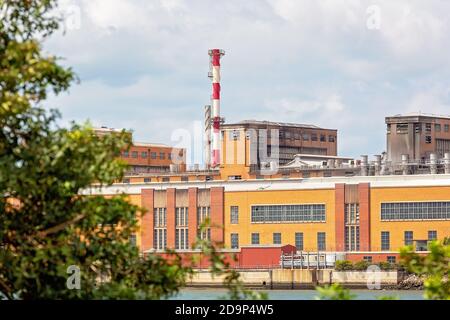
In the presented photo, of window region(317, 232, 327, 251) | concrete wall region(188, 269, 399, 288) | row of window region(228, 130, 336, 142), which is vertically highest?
row of window region(228, 130, 336, 142)

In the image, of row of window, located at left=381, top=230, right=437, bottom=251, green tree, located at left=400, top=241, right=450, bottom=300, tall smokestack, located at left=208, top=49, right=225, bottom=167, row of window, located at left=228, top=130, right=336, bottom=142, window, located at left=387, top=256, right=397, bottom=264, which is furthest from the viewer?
row of window, located at left=228, top=130, right=336, bottom=142

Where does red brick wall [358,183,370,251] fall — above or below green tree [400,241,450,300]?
above

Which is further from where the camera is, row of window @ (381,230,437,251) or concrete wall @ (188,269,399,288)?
concrete wall @ (188,269,399,288)

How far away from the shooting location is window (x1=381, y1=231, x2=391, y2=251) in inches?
3312

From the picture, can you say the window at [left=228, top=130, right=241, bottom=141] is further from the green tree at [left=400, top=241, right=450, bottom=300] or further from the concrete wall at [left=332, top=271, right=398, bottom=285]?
the green tree at [left=400, top=241, right=450, bottom=300]

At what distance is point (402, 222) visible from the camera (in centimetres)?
8281

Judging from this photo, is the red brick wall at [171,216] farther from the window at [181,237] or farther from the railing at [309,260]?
the railing at [309,260]

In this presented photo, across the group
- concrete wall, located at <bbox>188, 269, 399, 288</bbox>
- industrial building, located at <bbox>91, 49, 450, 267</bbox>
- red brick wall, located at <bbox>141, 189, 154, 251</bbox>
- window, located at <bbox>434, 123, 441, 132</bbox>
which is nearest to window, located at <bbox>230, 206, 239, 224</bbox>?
industrial building, located at <bbox>91, 49, 450, 267</bbox>

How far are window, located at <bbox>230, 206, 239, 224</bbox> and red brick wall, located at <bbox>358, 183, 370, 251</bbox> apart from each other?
29.1 feet

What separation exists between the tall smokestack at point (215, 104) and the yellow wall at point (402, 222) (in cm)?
2202

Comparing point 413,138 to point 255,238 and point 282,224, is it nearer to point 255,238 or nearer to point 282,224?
point 282,224

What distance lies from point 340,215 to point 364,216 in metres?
1.76

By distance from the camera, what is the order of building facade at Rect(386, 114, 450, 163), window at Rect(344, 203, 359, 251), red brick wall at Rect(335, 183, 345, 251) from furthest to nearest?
building facade at Rect(386, 114, 450, 163) < red brick wall at Rect(335, 183, 345, 251) < window at Rect(344, 203, 359, 251)

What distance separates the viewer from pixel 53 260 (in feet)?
41.8
